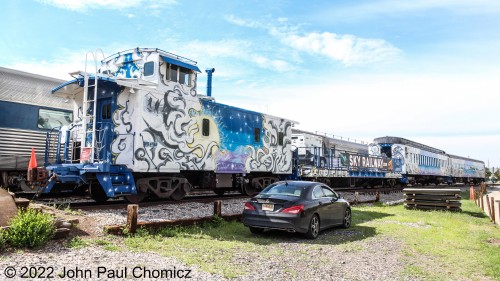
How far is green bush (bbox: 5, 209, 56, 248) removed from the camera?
6.25 meters

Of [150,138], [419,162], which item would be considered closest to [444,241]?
[150,138]

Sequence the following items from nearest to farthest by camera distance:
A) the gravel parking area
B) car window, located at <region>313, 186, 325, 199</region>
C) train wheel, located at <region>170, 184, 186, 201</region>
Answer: the gravel parking area → car window, located at <region>313, 186, 325, 199</region> → train wheel, located at <region>170, 184, 186, 201</region>

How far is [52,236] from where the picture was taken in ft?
22.1

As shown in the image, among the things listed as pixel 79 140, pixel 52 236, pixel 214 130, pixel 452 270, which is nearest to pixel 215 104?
pixel 214 130

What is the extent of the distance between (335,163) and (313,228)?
14.6 m

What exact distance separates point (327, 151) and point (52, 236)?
19.1 meters

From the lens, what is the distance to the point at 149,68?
13297 millimetres

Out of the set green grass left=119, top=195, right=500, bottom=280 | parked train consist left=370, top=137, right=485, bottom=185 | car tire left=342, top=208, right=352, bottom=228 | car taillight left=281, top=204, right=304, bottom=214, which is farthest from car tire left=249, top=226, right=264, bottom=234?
parked train consist left=370, top=137, right=485, bottom=185

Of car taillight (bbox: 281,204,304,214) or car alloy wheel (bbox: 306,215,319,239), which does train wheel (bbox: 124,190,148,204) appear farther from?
car alloy wheel (bbox: 306,215,319,239)

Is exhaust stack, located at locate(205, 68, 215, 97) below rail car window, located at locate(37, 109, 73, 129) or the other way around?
the other way around

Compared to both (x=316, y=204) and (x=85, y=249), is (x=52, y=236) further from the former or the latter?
(x=316, y=204)

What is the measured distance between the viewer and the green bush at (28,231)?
20.5ft

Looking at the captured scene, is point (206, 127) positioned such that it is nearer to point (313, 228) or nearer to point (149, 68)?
point (149, 68)

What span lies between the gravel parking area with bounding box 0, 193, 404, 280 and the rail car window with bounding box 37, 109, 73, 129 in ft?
22.7
